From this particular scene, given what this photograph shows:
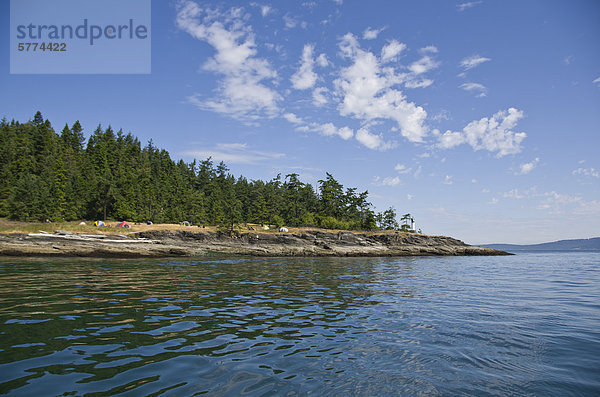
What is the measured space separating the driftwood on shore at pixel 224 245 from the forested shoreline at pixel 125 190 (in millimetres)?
10412

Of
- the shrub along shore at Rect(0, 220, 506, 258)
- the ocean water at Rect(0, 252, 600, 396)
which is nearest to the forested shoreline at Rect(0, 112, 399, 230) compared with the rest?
the shrub along shore at Rect(0, 220, 506, 258)

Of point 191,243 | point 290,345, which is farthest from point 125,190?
point 290,345

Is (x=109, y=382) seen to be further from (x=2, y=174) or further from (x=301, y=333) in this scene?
(x=2, y=174)

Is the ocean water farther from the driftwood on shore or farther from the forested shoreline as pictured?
the forested shoreline

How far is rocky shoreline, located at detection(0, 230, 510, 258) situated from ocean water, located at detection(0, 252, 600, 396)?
3433cm

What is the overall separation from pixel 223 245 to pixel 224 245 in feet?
0.76

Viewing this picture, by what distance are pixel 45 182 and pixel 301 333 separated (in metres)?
86.5

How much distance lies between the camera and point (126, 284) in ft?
55.9

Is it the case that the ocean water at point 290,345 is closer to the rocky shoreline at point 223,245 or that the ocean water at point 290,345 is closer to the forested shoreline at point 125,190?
the rocky shoreline at point 223,245

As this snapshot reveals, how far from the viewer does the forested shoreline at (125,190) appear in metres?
69.0

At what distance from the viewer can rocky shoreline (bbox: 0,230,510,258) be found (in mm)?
41281

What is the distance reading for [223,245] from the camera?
198 ft

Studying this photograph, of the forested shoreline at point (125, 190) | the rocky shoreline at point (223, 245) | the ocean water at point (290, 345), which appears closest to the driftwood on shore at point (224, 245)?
the rocky shoreline at point (223, 245)

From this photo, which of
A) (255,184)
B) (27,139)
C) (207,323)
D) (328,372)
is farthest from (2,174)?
(328,372)
